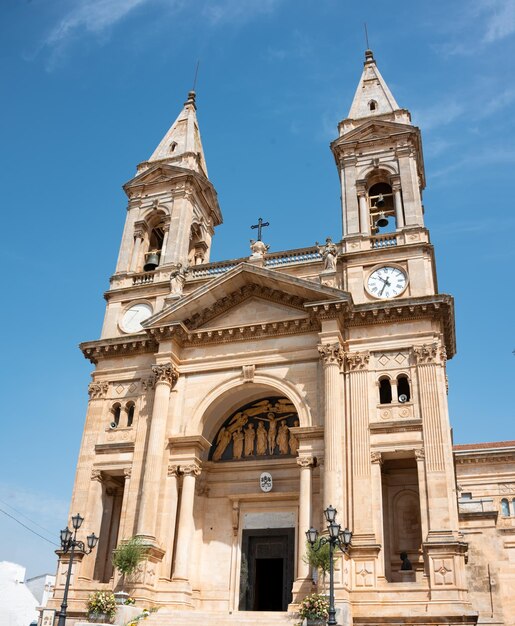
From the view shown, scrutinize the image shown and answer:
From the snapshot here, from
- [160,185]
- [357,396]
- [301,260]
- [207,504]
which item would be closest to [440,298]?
[357,396]

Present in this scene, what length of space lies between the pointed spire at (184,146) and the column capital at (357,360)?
14.1 meters

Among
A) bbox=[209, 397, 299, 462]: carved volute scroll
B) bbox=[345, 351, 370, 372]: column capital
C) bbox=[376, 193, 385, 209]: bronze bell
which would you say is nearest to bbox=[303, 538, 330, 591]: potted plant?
bbox=[209, 397, 299, 462]: carved volute scroll

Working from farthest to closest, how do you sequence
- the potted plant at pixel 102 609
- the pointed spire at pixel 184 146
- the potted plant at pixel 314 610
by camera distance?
the pointed spire at pixel 184 146 < the potted plant at pixel 102 609 < the potted plant at pixel 314 610

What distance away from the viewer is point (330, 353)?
23.1 m

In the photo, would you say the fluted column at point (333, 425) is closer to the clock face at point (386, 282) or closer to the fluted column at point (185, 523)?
the clock face at point (386, 282)

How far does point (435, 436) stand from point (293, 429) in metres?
4.76

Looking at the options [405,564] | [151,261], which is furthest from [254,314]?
[405,564]

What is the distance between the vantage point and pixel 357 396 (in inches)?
908

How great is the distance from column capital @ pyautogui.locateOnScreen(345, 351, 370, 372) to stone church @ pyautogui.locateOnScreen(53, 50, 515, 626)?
0.06 meters

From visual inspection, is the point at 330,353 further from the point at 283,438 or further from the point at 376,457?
the point at 283,438

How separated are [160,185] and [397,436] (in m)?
17.6

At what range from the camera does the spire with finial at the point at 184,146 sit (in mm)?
33281

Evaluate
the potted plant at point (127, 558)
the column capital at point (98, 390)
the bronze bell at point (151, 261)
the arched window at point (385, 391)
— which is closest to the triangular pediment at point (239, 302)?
the column capital at point (98, 390)

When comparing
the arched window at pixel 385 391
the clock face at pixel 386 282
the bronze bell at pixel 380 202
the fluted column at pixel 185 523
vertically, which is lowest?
the fluted column at pixel 185 523
